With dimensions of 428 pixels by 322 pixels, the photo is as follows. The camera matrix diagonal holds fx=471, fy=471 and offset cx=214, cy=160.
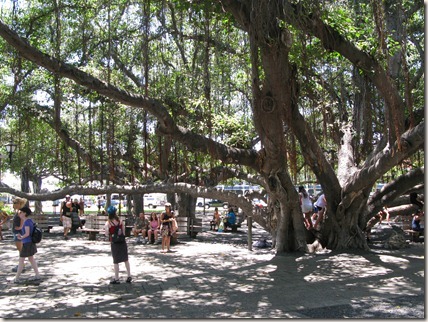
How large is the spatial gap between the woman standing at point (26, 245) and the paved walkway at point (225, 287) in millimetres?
245

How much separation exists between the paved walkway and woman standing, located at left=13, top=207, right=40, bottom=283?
0.24 metres

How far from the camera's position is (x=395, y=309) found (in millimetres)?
5754

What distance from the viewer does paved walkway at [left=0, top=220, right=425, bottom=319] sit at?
5.84 metres

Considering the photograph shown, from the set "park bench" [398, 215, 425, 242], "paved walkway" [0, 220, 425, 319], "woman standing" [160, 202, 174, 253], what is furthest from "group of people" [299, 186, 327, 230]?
"woman standing" [160, 202, 174, 253]

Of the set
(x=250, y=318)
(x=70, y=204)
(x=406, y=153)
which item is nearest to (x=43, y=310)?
(x=250, y=318)

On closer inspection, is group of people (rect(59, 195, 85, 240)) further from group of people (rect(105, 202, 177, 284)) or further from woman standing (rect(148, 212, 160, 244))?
woman standing (rect(148, 212, 160, 244))

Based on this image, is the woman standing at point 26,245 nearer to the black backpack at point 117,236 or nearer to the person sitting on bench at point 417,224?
the black backpack at point 117,236

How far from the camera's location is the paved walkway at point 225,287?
230 inches

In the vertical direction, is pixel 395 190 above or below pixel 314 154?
below

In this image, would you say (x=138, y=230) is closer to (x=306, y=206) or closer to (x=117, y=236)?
(x=306, y=206)

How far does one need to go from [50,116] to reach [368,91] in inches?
426

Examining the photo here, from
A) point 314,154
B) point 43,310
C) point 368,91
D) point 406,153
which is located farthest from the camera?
point 314,154

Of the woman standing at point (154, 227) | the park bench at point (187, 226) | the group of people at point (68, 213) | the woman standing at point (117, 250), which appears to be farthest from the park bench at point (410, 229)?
the group of people at point (68, 213)

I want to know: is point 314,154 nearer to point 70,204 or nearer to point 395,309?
point 395,309
